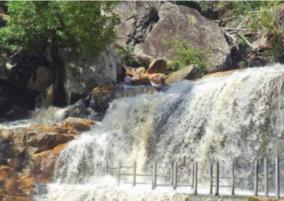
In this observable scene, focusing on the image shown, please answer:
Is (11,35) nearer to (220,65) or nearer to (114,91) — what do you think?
(114,91)

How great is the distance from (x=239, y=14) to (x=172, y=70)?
10388 mm

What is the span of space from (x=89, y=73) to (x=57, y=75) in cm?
170

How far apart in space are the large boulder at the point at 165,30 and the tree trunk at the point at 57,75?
805cm

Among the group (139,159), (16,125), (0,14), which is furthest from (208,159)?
(0,14)

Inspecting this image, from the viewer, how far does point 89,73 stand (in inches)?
1296

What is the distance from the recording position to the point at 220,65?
39.4m

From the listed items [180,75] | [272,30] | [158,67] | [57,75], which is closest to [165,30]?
[158,67]

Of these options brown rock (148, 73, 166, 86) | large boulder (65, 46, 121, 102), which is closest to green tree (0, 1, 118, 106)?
large boulder (65, 46, 121, 102)

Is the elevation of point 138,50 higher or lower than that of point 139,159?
higher

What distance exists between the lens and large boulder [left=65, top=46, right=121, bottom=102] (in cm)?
3231

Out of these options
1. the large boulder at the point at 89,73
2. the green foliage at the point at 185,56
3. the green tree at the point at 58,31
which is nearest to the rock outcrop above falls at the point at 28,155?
the large boulder at the point at 89,73

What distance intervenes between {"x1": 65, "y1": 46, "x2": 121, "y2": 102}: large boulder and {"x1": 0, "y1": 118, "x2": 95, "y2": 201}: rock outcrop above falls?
469cm

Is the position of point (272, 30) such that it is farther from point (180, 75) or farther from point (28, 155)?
point (28, 155)

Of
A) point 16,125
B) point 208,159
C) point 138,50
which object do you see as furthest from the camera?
point 138,50
